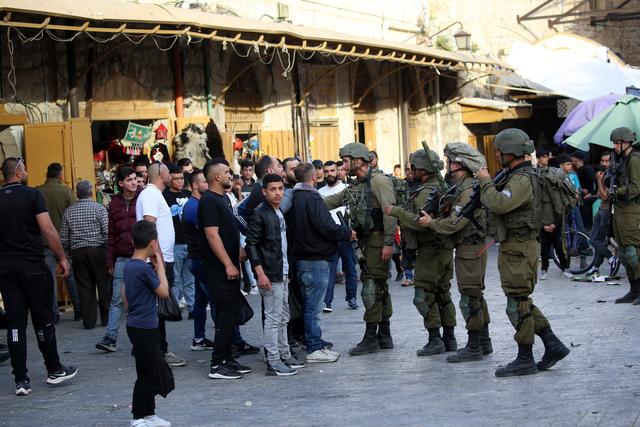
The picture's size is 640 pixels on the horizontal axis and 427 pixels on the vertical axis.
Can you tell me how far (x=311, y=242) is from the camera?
31.3 feet

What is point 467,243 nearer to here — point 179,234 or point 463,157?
point 463,157

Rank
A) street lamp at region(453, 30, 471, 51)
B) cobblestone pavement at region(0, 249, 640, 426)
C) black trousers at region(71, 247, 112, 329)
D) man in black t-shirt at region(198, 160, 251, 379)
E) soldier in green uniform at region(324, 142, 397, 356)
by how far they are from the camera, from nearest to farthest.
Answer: cobblestone pavement at region(0, 249, 640, 426)
man in black t-shirt at region(198, 160, 251, 379)
soldier in green uniform at region(324, 142, 397, 356)
black trousers at region(71, 247, 112, 329)
street lamp at region(453, 30, 471, 51)

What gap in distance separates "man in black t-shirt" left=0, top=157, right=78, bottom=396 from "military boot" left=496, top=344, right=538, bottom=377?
3604 mm

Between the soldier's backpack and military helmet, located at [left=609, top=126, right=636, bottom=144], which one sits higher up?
military helmet, located at [left=609, top=126, right=636, bottom=144]

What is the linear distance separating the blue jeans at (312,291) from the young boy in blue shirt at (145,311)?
213cm

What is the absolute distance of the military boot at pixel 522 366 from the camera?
8.50 metres

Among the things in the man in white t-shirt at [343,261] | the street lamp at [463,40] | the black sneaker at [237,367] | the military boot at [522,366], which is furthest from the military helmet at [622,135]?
the street lamp at [463,40]

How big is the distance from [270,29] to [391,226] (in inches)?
284

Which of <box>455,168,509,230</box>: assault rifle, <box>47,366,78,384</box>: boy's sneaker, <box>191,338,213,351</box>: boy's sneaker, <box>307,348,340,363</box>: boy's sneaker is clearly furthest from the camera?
<box>191,338,213,351</box>: boy's sneaker

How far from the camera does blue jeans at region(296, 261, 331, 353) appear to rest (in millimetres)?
9555

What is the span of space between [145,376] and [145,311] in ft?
1.49

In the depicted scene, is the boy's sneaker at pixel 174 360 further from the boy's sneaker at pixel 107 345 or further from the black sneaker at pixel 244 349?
the boy's sneaker at pixel 107 345

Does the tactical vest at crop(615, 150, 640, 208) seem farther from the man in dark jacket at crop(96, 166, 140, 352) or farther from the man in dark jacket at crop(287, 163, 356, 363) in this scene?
the man in dark jacket at crop(96, 166, 140, 352)

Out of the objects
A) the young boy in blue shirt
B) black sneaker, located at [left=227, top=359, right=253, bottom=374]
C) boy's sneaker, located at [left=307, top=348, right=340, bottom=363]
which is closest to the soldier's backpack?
boy's sneaker, located at [left=307, top=348, right=340, bottom=363]
